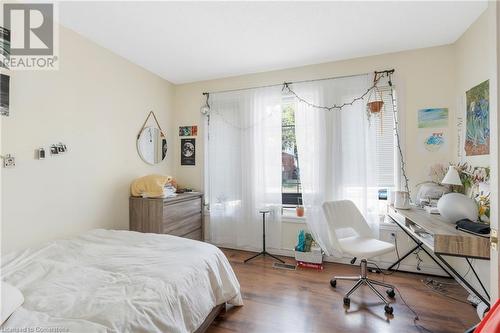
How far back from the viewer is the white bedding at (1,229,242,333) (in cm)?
110

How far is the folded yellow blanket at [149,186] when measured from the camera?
294 centimetres

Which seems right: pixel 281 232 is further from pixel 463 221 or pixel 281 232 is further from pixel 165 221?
pixel 463 221

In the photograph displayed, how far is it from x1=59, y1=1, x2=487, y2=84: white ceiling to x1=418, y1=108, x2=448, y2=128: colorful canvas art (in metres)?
0.76

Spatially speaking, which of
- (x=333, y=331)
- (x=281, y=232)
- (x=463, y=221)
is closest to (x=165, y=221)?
(x=281, y=232)

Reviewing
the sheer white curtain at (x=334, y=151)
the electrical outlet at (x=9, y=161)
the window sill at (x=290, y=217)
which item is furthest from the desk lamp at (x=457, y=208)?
the electrical outlet at (x=9, y=161)

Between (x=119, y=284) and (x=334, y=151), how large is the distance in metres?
2.65

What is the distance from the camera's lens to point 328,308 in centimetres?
212

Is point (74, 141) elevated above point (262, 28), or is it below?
below

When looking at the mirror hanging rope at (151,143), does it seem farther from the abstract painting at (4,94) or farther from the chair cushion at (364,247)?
the chair cushion at (364,247)

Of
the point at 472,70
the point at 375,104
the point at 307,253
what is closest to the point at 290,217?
the point at 307,253

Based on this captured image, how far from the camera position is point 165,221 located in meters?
2.90

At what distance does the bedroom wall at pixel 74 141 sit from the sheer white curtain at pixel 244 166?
41.5 inches

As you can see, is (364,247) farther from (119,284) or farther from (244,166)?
(119,284)
